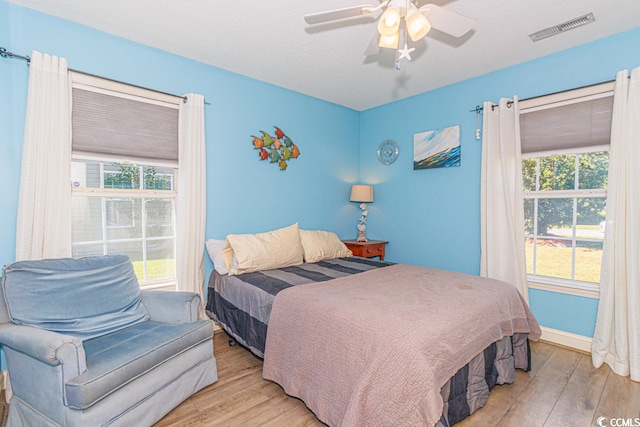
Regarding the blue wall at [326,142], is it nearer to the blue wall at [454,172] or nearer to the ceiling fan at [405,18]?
the blue wall at [454,172]

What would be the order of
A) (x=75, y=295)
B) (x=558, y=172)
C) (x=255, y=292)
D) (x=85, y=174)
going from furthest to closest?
(x=558, y=172) < (x=85, y=174) < (x=255, y=292) < (x=75, y=295)

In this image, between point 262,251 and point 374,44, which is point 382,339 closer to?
point 262,251

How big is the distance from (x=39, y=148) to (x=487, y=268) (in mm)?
3849

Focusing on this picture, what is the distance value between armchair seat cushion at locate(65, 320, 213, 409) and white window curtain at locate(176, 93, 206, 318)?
77 cm

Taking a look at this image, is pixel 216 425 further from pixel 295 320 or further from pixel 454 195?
pixel 454 195

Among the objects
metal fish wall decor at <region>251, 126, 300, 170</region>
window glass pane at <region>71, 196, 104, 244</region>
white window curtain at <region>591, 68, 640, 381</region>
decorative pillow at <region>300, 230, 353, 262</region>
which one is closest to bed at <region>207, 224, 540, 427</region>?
decorative pillow at <region>300, 230, 353, 262</region>

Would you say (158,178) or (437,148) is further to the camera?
(437,148)

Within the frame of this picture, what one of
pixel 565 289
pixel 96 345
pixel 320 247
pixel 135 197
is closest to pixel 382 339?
pixel 96 345

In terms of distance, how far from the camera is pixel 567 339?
2736 mm

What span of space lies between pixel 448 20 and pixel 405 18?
0.25m

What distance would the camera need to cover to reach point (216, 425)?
1.76 m

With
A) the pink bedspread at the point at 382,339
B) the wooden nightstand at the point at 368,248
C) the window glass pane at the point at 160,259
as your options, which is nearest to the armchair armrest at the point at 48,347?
the pink bedspread at the point at 382,339

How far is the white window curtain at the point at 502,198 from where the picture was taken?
289 centimetres

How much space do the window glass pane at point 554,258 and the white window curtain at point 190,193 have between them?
10.7 feet
